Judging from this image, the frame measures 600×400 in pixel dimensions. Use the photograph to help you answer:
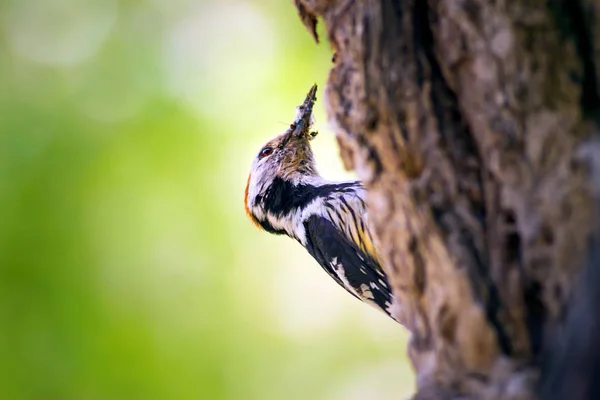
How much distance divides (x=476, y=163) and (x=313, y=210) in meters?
2.79

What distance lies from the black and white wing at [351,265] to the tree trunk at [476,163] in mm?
2307

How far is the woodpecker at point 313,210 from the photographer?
4078 millimetres

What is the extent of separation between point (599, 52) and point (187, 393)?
15.0 feet

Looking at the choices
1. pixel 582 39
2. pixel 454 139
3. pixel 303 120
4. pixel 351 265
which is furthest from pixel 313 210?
pixel 582 39

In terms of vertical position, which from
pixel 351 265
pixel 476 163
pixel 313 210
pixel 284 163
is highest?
pixel 284 163

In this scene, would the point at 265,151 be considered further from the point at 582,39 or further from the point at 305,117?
the point at 582,39

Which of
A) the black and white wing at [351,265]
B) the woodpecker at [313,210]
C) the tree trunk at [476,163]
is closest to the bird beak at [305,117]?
the woodpecker at [313,210]

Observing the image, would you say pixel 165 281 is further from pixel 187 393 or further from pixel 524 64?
pixel 524 64

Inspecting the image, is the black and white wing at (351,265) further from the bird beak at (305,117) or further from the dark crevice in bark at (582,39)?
the dark crevice in bark at (582,39)

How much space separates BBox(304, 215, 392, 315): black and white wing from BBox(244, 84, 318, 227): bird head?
0.62 m

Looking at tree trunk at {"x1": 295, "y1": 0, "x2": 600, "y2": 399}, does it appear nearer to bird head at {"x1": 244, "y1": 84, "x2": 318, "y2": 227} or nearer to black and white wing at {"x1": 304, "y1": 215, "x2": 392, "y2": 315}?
black and white wing at {"x1": 304, "y1": 215, "x2": 392, "y2": 315}

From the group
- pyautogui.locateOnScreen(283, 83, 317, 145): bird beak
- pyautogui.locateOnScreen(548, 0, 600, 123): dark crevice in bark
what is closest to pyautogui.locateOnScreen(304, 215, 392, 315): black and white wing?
pyautogui.locateOnScreen(283, 83, 317, 145): bird beak

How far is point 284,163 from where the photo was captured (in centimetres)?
475

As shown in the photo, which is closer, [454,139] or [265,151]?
[454,139]
